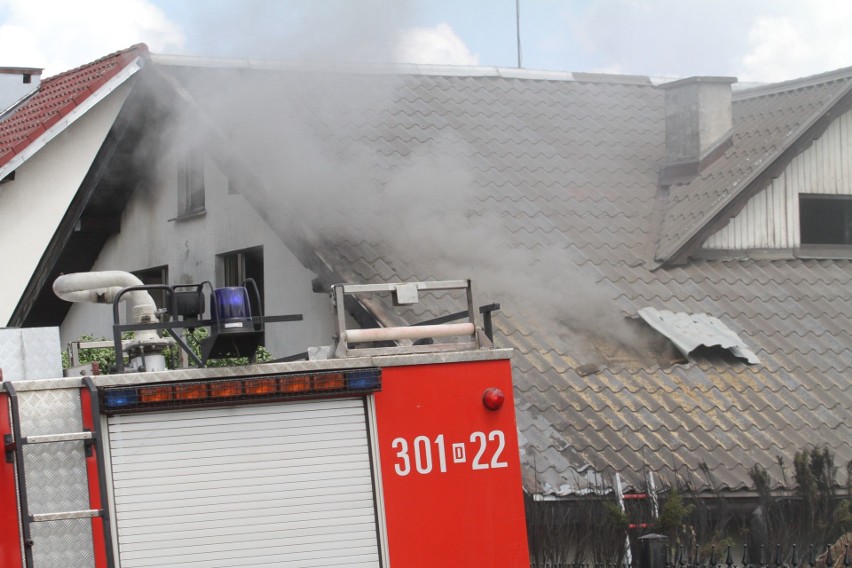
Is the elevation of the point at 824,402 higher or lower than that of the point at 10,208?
lower

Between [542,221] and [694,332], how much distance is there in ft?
6.60

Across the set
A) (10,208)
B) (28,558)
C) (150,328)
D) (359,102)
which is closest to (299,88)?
(359,102)

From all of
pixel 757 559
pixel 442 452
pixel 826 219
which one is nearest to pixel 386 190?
pixel 826 219

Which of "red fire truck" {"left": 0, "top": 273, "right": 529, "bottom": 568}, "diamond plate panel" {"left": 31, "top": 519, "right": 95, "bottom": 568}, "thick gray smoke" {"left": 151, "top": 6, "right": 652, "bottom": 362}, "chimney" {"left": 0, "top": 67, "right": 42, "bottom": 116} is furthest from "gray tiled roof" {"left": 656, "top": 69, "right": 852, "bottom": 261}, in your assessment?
"chimney" {"left": 0, "top": 67, "right": 42, "bottom": 116}

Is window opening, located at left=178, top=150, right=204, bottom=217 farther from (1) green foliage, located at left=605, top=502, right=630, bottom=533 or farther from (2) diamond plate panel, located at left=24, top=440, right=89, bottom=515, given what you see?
(2) diamond plate panel, located at left=24, top=440, right=89, bottom=515

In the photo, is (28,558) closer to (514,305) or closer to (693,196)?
(514,305)

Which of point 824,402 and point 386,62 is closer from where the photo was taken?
point 824,402

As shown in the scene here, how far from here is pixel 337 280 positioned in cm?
1047

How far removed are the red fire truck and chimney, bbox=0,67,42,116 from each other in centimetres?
1655

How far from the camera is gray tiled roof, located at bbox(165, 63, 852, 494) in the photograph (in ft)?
32.4

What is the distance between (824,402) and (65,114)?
7578mm

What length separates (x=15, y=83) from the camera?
21.2 m

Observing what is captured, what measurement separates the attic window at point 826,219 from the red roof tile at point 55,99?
23.2 ft

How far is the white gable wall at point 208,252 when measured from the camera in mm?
11703
